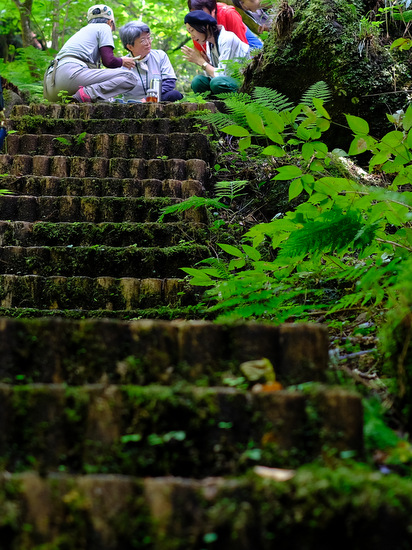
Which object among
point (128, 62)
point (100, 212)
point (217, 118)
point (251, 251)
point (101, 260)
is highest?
point (128, 62)

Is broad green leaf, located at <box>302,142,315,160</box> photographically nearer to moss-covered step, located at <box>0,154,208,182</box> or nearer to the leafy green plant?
the leafy green plant

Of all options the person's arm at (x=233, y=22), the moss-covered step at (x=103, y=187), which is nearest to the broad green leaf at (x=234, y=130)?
the moss-covered step at (x=103, y=187)

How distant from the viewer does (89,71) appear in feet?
23.0

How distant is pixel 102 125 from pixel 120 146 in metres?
0.50

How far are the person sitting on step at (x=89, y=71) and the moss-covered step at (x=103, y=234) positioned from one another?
10.5ft

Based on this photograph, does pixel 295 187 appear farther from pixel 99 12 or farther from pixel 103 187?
pixel 99 12

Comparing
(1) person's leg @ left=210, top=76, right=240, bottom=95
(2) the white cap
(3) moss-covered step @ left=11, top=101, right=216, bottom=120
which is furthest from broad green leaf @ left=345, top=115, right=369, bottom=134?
(2) the white cap

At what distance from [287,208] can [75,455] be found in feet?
12.1

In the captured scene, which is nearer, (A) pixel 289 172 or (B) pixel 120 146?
(A) pixel 289 172

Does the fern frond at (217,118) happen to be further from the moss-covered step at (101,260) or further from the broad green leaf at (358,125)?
the broad green leaf at (358,125)

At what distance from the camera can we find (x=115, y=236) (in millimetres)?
4180

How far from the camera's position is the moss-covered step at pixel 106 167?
489cm

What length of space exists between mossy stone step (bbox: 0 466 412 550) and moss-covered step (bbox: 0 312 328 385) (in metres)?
0.48

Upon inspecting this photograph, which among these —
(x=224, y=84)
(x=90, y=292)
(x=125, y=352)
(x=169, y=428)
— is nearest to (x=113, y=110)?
(x=224, y=84)
